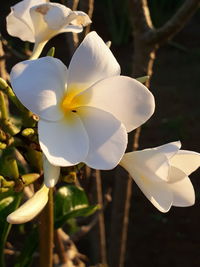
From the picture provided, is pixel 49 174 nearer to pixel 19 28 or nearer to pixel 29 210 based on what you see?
pixel 29 210

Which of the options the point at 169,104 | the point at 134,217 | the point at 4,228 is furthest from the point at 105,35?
the point at 4,228

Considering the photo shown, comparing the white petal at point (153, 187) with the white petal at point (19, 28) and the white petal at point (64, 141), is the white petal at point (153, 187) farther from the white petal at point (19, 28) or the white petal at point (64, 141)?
the white petal at point (19, 28)

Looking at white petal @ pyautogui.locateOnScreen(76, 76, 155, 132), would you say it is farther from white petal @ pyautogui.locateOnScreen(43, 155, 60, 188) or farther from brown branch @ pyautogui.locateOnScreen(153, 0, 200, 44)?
brown branch @ pyautogui.locateOnScreen(153, 0, 200, 44)

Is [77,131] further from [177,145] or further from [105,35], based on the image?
[105,35]

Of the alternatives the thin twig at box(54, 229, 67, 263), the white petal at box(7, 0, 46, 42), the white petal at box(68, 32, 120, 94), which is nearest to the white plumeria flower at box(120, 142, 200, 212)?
the white petal at box(68, 32, 120, 94)

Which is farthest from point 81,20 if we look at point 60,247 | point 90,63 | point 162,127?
point 162,127
